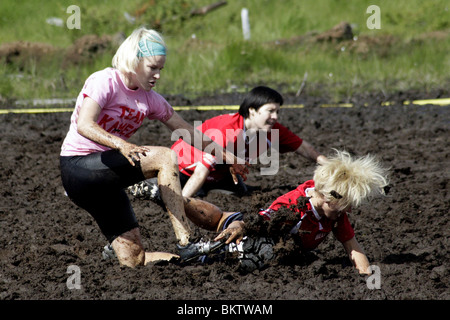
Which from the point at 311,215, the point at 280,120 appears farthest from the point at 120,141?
the point at 280,120

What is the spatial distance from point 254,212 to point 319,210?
47 centimetres

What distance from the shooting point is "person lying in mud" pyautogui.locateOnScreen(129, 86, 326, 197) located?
5.93 m

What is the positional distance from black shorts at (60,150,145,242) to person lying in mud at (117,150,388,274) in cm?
51

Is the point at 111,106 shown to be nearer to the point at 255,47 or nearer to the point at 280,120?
the point at 280,120

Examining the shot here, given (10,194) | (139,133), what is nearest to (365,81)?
(139,133)

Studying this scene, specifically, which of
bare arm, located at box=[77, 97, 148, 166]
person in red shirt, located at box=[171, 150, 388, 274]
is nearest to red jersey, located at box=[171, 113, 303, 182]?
person in red shirt, located at box=[171, 150, 388, 274]

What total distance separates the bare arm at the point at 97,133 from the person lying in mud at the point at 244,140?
173cm

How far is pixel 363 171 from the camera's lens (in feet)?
14.7

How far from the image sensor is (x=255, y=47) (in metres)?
13.9

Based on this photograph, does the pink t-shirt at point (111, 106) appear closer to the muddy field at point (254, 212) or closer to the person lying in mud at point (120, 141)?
the person lying in mud at point (120, 141)

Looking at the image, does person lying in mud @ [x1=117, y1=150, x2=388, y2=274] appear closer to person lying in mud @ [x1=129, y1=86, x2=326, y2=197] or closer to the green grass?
person lying in mud @ [x1=129, y1=86, x2=326, y2=197]
